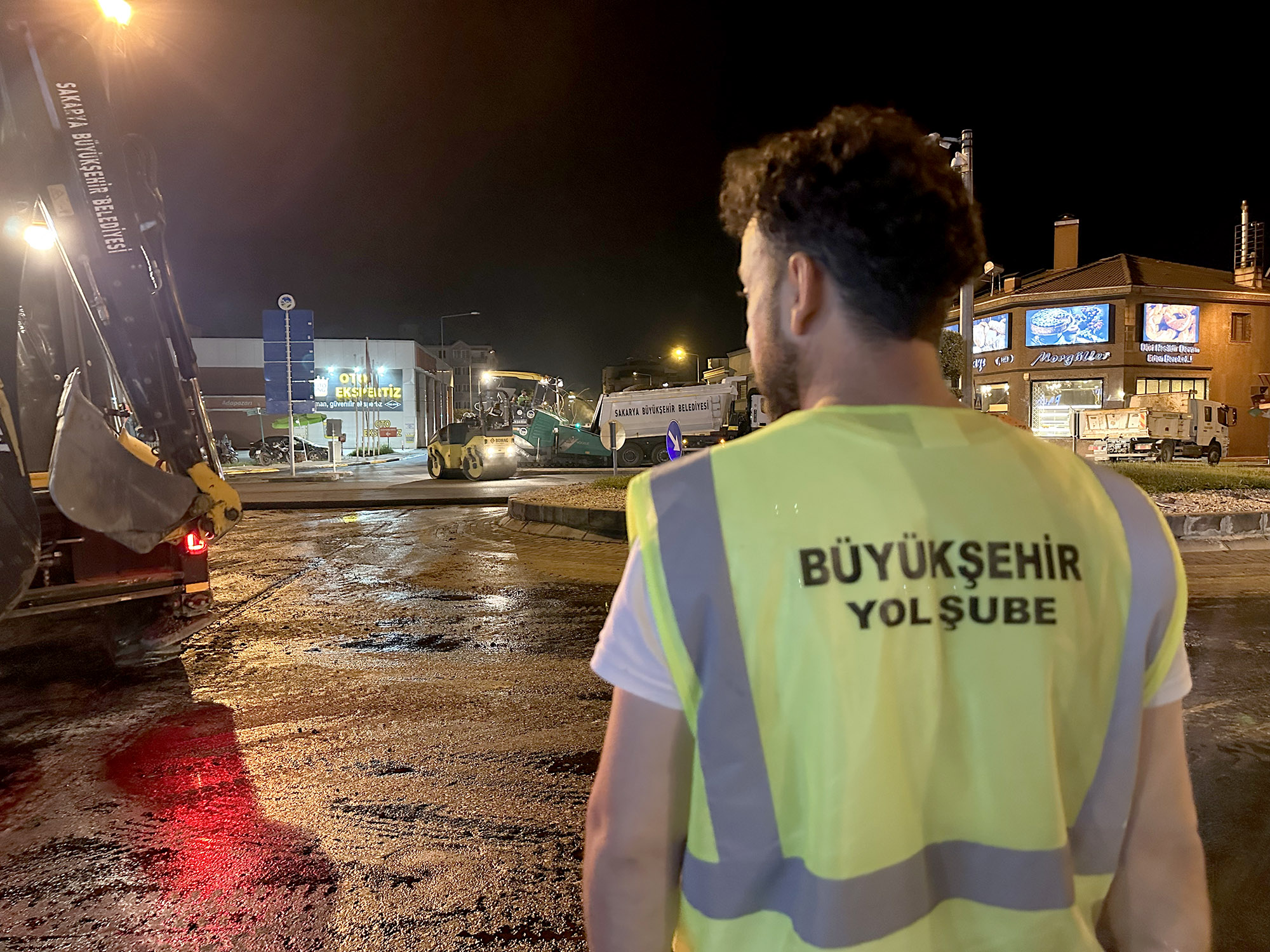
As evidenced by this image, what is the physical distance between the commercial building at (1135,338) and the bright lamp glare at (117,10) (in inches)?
1375

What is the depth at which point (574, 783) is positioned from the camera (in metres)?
3.65

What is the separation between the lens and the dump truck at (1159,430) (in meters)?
27.4

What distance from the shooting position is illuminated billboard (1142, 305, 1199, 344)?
114ft

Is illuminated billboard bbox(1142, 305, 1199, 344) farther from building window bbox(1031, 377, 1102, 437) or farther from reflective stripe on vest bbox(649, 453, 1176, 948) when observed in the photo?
reflective stripe on vest bbox(649, 453, 1176, 948)

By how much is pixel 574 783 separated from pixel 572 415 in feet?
96.0

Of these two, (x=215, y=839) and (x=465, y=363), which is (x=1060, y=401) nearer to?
(x=215, y=839)

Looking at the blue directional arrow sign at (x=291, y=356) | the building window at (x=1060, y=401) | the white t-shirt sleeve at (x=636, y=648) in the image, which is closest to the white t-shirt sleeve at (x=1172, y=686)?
the white t-shirt sleeve at (x=636, y=648)

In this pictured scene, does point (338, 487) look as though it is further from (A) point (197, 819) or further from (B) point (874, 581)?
(B) point (874, 581)

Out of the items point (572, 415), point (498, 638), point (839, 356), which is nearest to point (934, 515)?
point (839, 356)

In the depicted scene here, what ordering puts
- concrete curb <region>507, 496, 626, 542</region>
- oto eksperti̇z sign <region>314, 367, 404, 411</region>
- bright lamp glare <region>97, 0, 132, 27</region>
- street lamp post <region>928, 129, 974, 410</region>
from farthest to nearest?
1. oto eksperti̇z sign <region>314, 367, 404, 411</region>
2. street lamp post <region>928, 129, 974, 410</region>
3. concrete curb <region>507, 496, 626, 542</region>
4. bright lamp glare <region>97, 0, 132, 27</region>

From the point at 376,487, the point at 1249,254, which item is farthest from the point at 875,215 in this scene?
the point at 1249,254

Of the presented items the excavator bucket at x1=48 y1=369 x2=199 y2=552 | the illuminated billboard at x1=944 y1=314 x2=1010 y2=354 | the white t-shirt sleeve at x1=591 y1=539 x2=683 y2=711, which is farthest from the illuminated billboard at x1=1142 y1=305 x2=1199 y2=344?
the white t-shirt sleeve at x1=591 y1=539 x2=683 y2=711

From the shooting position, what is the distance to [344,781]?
12.1 feet

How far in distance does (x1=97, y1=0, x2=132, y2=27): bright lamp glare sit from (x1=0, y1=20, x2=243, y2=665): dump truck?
0.84ft
